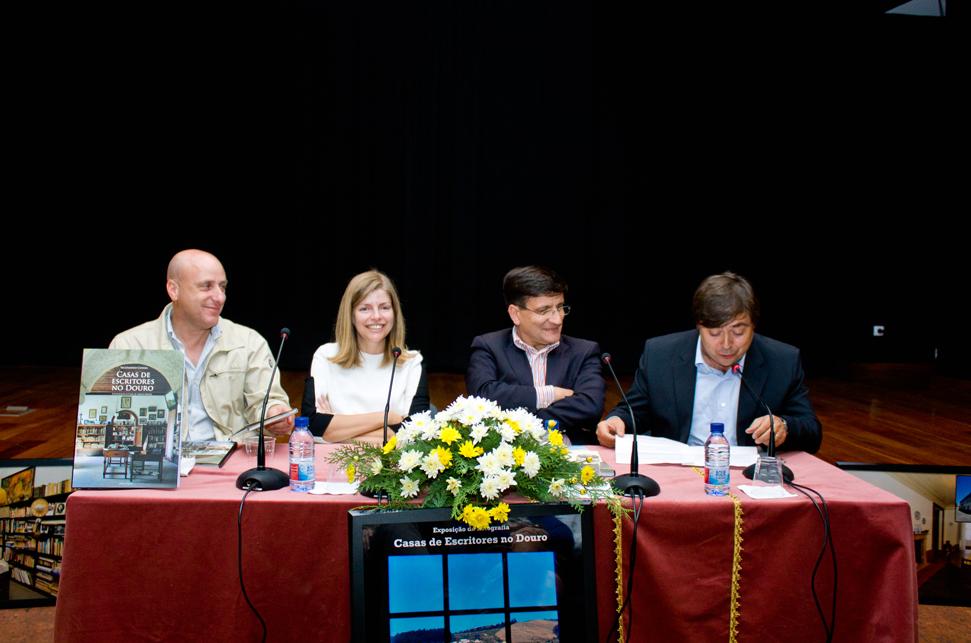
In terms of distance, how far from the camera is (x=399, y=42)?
8.48 meters

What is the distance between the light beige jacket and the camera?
275 centimetres

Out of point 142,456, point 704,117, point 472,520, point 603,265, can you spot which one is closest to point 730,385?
point 472,520

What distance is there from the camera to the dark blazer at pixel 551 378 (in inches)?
112

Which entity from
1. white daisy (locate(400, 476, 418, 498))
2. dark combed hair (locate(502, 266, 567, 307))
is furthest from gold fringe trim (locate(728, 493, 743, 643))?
dark combed hair (locate(502, 266, 567, 307))

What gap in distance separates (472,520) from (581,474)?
0.29 meters

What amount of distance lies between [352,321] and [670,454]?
1281 mm

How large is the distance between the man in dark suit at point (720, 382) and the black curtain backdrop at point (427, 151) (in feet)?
20.0

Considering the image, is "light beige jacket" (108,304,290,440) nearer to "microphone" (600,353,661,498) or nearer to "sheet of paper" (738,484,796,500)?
"microphone" (600,353,661,498)

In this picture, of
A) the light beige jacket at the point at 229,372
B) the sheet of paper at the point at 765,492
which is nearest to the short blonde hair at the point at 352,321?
the light beige jacket at the point at 229,372

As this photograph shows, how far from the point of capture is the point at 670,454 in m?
2.19

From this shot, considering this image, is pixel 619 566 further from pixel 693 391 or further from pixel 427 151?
pixel 427 151

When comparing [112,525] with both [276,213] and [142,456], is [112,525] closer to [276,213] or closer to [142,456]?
[142,456]

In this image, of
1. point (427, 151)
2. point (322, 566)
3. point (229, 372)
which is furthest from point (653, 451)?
point (427, 151)

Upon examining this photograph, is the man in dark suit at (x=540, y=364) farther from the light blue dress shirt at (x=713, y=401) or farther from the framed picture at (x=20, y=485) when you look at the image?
the framed picture at (x=20, y=485)
